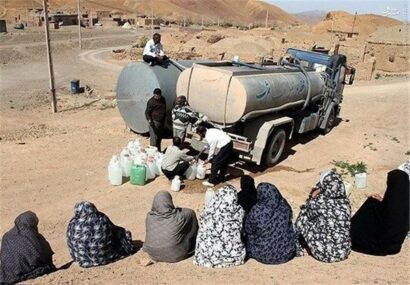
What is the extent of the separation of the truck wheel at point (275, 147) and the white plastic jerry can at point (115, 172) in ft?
10.6

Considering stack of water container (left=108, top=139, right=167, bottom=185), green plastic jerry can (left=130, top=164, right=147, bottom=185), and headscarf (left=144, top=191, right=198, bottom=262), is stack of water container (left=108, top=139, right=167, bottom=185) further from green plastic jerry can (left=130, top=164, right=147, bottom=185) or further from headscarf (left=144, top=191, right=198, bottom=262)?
headscarf (left=144, top=191, right=198, bottom=262)

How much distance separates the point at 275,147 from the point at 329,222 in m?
4.84

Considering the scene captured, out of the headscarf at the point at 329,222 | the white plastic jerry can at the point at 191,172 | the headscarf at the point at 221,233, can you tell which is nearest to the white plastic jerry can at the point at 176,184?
the white plastic jerry can at the point at 191,172

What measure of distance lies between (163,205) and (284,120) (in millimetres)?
5276

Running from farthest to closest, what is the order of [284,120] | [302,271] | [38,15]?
1. [38,15]
2. [284,120]
3. [302,271]

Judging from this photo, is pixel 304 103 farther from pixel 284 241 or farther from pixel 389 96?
pixel 389 96

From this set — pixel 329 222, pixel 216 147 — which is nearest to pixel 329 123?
pixel 216 147

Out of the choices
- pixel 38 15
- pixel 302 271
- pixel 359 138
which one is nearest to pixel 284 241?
pixel 302 271

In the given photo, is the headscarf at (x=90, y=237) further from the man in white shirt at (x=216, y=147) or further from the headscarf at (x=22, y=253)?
the man in white shirt at (x=216, y=147)

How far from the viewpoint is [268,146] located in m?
Answer: 9.98

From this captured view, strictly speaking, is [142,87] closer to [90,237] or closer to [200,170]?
[200,170]

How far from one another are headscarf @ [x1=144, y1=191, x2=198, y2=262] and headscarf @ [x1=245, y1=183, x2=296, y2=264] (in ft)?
2.63

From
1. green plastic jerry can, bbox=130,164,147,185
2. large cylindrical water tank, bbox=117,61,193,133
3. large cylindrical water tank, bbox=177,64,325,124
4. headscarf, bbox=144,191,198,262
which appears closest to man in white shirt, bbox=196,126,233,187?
large cylindrical water tank, bbox=177,64,325,124

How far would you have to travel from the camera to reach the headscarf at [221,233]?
216 inches
